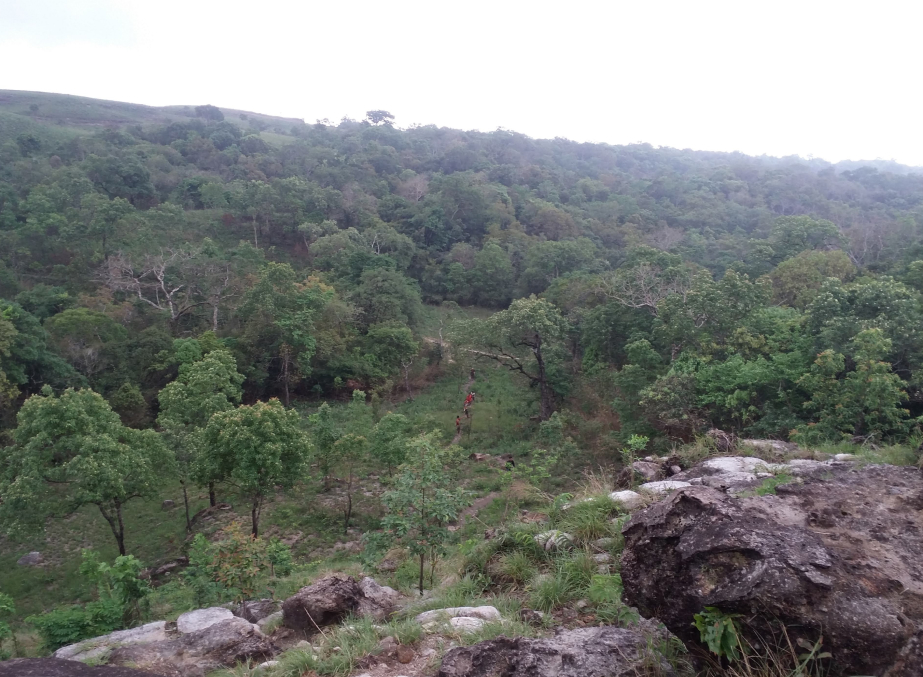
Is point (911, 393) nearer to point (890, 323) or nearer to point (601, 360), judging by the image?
point (890, 323)

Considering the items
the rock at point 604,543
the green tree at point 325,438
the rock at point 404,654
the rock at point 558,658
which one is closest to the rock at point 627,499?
the rock at point 604,543

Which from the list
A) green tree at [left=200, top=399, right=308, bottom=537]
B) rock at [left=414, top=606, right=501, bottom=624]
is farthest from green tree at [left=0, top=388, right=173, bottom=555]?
rock at [left=414, top=606, right=501, bottom=624]

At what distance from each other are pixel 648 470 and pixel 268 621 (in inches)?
176

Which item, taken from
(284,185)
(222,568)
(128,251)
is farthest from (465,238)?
(222,568)

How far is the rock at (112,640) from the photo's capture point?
15.2 feet

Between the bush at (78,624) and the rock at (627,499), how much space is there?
17.9ft

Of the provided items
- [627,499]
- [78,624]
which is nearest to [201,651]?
[78,624]

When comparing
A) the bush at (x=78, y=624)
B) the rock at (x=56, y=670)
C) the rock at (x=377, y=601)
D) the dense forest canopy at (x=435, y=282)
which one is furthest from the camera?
the dense forest canopy at (x=435, y=282)

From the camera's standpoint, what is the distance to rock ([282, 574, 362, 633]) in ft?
14.4

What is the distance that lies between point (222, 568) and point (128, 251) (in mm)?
22960

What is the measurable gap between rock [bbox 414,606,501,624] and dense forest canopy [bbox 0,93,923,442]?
6.47 metres

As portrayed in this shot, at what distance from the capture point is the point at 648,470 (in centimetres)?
653

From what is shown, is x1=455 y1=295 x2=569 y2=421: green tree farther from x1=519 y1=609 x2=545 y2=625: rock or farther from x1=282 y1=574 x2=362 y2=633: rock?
x1=519 y1=609 x2=545 y2=625: rock

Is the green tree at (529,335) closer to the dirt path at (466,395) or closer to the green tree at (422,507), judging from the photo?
the dirt path at (466,395)
